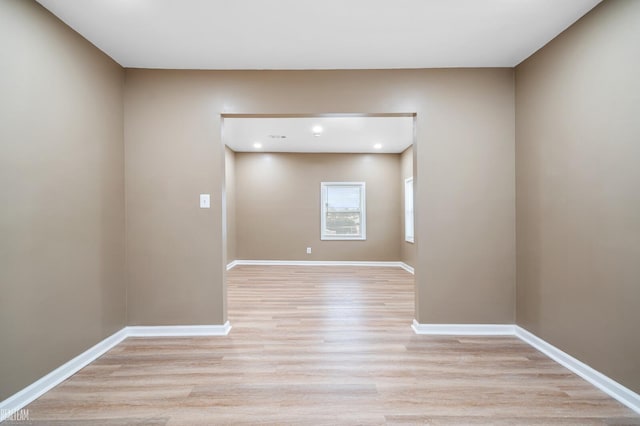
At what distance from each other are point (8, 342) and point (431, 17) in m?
3.43

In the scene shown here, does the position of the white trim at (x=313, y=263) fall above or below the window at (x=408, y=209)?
below

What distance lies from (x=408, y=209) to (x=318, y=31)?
4.90 meters

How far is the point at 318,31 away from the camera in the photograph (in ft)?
8.04

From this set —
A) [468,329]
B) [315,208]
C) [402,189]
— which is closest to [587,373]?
[468,329]

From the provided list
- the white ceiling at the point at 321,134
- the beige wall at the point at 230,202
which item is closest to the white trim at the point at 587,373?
the white ceiling at the point at 321,134

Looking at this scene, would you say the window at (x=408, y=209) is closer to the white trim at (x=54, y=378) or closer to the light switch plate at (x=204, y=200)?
the light switch plate at (x=204, y=200)

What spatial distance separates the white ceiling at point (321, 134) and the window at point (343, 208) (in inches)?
34.7

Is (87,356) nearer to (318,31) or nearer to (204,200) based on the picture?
(204,200)

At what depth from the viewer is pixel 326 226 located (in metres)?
7.35

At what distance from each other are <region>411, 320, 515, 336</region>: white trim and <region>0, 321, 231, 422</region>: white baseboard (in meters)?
1.97

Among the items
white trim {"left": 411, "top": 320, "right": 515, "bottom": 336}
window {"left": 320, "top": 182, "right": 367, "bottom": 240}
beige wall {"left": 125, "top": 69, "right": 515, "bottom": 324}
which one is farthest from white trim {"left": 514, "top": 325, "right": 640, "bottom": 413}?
window {"left": 320, "top": 182, "right": 367, "bottom": 240}

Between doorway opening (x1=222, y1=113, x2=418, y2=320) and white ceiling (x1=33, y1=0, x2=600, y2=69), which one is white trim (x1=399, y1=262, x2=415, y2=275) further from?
white ceiling (x1=33, y1=0, x2=600, y2=69)

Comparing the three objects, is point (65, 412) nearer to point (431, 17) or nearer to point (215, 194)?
point (215, 194)

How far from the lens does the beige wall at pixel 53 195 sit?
1896mm
